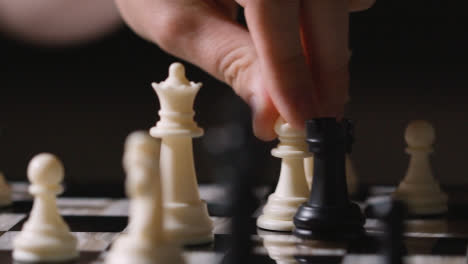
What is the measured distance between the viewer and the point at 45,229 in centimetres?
126

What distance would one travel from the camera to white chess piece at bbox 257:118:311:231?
1.47 m

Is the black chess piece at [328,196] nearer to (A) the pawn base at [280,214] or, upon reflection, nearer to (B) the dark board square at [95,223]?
(A) the pawn base at [280,214]

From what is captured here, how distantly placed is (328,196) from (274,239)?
129mm

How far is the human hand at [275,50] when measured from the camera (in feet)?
4.89

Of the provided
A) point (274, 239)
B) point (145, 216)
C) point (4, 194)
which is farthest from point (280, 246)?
point (4, 194)

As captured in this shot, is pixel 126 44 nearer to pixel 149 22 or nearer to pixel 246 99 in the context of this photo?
pixel 149 22

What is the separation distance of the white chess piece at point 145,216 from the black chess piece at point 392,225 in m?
0.31

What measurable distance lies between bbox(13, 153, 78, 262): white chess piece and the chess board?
33mm

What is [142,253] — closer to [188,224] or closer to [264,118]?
[188,224]

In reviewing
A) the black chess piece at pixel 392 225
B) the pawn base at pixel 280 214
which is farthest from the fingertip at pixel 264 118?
the black chess piece at pixel 392 225

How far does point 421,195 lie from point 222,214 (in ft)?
1.44

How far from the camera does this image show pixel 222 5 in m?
2.02

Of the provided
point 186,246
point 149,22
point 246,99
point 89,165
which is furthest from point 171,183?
point 89,165

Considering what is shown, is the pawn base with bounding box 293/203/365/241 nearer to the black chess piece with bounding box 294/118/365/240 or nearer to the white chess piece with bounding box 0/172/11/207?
the black chess piece with bounding box 294/118/365/240
